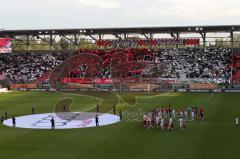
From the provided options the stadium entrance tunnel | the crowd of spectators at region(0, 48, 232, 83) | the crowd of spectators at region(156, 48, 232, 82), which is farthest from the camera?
the crowd of spectators at region(0, 48, 232, 83)

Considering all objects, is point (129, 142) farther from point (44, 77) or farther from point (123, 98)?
point (44, 77)

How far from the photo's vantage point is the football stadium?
3191 centimetres

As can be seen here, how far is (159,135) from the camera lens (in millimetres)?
35438

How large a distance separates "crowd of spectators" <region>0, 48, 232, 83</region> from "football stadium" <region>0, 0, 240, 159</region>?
207 mm

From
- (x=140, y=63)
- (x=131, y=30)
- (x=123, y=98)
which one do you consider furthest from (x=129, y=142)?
(x=131, y=30)

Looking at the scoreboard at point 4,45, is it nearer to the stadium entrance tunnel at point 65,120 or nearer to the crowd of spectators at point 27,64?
the crowd of spectators at point 27,64

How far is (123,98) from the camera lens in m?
65.9

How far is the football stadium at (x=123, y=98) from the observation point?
1256 inches

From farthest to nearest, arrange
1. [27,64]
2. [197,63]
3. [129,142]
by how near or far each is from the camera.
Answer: [27,64] → [197,63] → [129,142]

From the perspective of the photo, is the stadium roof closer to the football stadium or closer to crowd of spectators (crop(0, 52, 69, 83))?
the football stadium

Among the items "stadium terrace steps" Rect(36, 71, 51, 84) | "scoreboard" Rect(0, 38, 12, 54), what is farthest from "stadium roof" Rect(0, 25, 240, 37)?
"stadium terrace steps" Rect(36, 71, 51, 84)

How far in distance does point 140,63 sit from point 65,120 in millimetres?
47030

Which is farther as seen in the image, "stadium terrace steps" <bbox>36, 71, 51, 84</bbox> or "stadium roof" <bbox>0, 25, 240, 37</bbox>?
"stadium roof" <bbox>0, 25, 240, 37</bbox>

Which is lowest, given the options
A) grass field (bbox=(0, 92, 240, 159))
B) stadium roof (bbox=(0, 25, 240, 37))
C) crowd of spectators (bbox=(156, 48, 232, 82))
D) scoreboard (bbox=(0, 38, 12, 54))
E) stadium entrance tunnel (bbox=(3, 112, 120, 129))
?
grass field (bbox=(0, 92, 240, 159))
